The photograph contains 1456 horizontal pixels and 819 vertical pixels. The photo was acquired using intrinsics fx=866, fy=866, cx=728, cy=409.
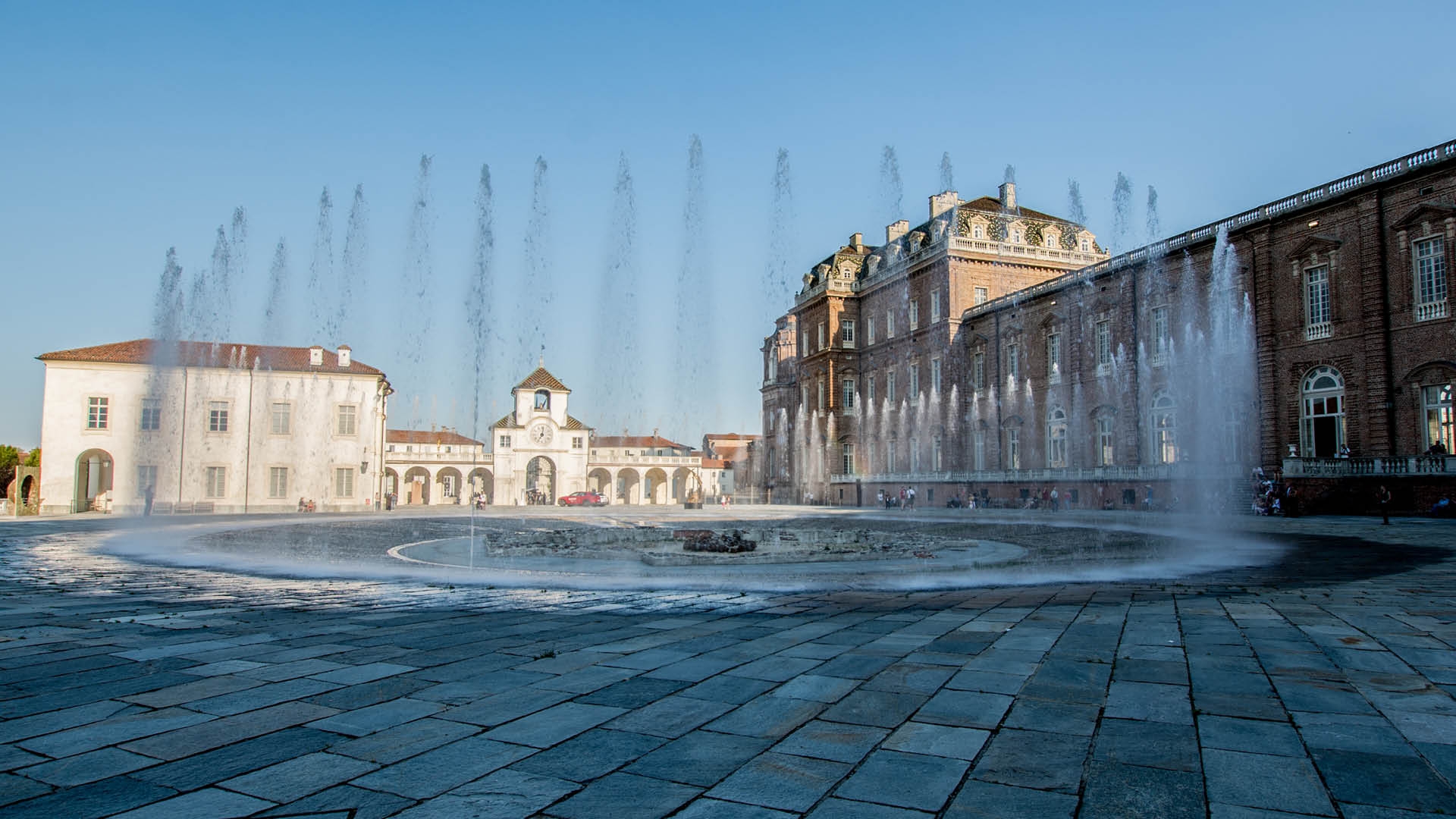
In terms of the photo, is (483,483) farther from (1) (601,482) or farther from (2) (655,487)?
(2) (655,487)

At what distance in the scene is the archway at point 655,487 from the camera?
2982 inches

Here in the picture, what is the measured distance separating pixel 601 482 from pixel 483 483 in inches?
387

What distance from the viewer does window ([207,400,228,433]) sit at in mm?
45969

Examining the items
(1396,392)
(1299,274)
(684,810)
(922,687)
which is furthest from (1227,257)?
(684,810)

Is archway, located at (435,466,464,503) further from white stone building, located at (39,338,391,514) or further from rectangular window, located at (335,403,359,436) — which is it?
rectangular window, located at (335,403,359,436)

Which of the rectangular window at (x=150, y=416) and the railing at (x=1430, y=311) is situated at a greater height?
the railing at (x=1430, y=311)

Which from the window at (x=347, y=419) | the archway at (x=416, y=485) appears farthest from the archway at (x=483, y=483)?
the window at (x=347, y=419)

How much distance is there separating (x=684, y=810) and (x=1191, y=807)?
1764 mm

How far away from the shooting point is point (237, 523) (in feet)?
94.4

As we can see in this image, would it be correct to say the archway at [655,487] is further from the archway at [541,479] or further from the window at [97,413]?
the window at [97,413]

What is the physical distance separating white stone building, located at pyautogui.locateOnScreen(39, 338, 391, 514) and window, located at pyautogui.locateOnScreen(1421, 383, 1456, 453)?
1847 inches

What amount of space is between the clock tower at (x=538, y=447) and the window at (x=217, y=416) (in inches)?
925

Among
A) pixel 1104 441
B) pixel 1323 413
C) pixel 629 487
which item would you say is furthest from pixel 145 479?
pixel 1323 413

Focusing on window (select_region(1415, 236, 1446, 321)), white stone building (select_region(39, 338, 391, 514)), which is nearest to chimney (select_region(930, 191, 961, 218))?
window (select_region(1415, 236, 1446, 321))
